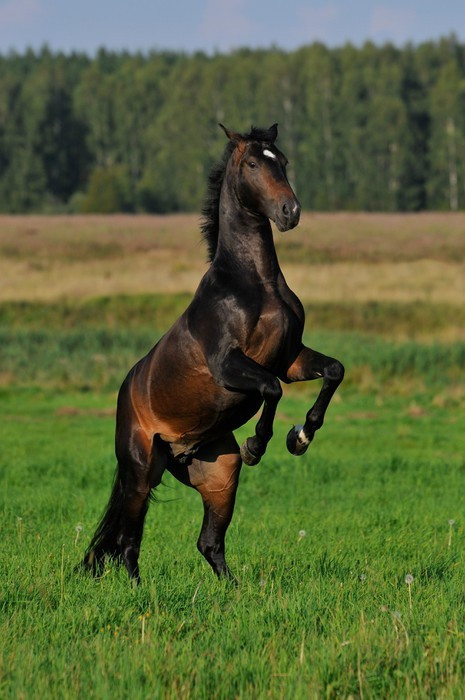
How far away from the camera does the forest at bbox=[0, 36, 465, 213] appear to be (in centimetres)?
7538

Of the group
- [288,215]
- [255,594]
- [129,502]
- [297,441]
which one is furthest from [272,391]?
[129,502]

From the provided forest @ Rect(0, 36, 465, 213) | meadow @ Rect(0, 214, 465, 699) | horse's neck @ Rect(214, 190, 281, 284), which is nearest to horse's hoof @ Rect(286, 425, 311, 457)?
meadow @ Rect(0, 214, 465, 699)

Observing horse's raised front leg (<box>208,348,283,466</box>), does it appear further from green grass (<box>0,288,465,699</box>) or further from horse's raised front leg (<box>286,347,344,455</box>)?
green grass (<box>0,288,465,699</box>)

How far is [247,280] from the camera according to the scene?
6.66 metres

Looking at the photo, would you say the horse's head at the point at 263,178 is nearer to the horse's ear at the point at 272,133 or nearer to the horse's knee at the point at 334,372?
the horse's ear at the point at 272,133

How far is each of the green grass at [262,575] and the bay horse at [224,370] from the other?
54 centimetres

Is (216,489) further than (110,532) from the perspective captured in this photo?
No

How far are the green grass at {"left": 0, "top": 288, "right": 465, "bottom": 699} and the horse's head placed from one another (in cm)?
211

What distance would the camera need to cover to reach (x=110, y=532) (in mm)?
7520

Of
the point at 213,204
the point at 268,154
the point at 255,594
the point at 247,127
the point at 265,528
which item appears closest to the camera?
the point at 255,594

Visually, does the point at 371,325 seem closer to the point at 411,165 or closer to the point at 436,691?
the point at 436,691

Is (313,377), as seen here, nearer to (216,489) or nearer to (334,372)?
(334,372)

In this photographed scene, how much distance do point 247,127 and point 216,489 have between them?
67.3 meters

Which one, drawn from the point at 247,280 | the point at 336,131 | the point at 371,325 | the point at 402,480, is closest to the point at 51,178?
the point at 336,131
